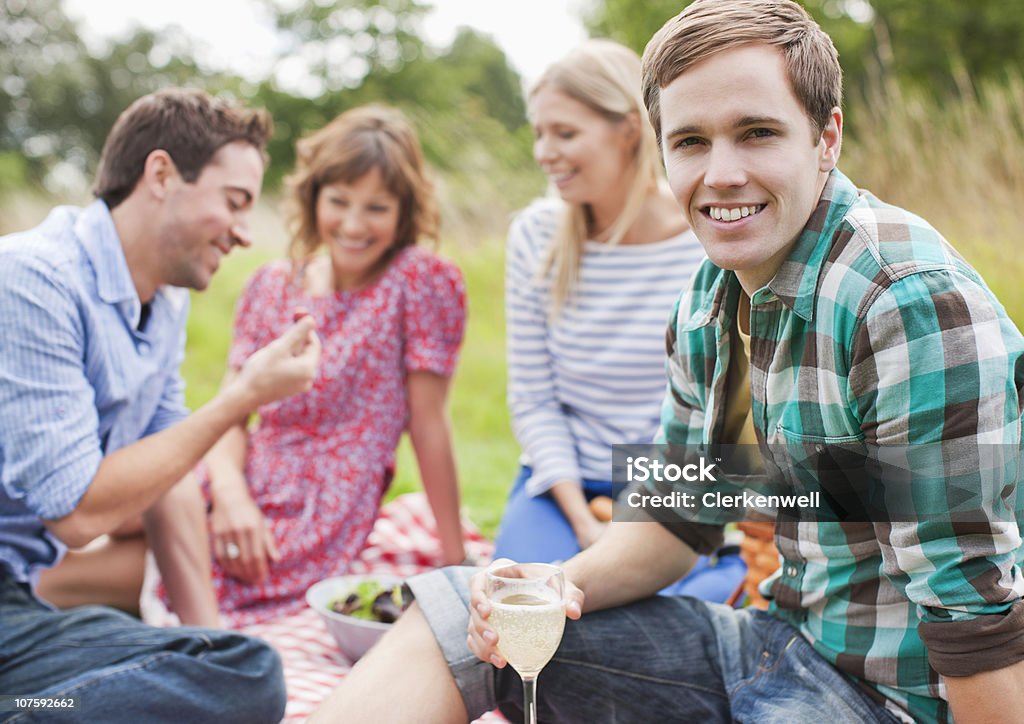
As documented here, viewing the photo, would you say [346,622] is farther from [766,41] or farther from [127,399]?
[766,41]

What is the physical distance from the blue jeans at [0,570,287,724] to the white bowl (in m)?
0.36

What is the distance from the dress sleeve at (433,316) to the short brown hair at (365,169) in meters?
0.17

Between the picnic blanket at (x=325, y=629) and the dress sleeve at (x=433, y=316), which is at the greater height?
the dress sleeve at (x=433, y=316)

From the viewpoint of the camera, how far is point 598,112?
10.3ft

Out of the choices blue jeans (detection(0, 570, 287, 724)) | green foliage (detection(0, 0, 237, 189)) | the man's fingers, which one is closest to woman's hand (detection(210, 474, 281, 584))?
the man's fingers

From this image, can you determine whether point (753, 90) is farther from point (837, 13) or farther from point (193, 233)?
point (837, 13)

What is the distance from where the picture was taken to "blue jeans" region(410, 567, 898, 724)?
175cm

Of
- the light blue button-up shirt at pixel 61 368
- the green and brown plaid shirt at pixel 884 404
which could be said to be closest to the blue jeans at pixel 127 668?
the light blue button-up shirt at pixel 61 368

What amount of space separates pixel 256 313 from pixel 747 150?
2502 millimetres

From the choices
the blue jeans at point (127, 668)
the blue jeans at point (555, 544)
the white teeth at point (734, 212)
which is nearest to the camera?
the white teeth at point (734, 212)

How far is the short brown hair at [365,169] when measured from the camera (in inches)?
138

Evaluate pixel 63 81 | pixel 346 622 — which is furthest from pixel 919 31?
pixel 63 81

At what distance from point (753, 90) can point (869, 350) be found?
45 cm

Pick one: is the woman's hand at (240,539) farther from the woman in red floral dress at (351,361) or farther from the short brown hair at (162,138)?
the short brown hair at (162,138)
